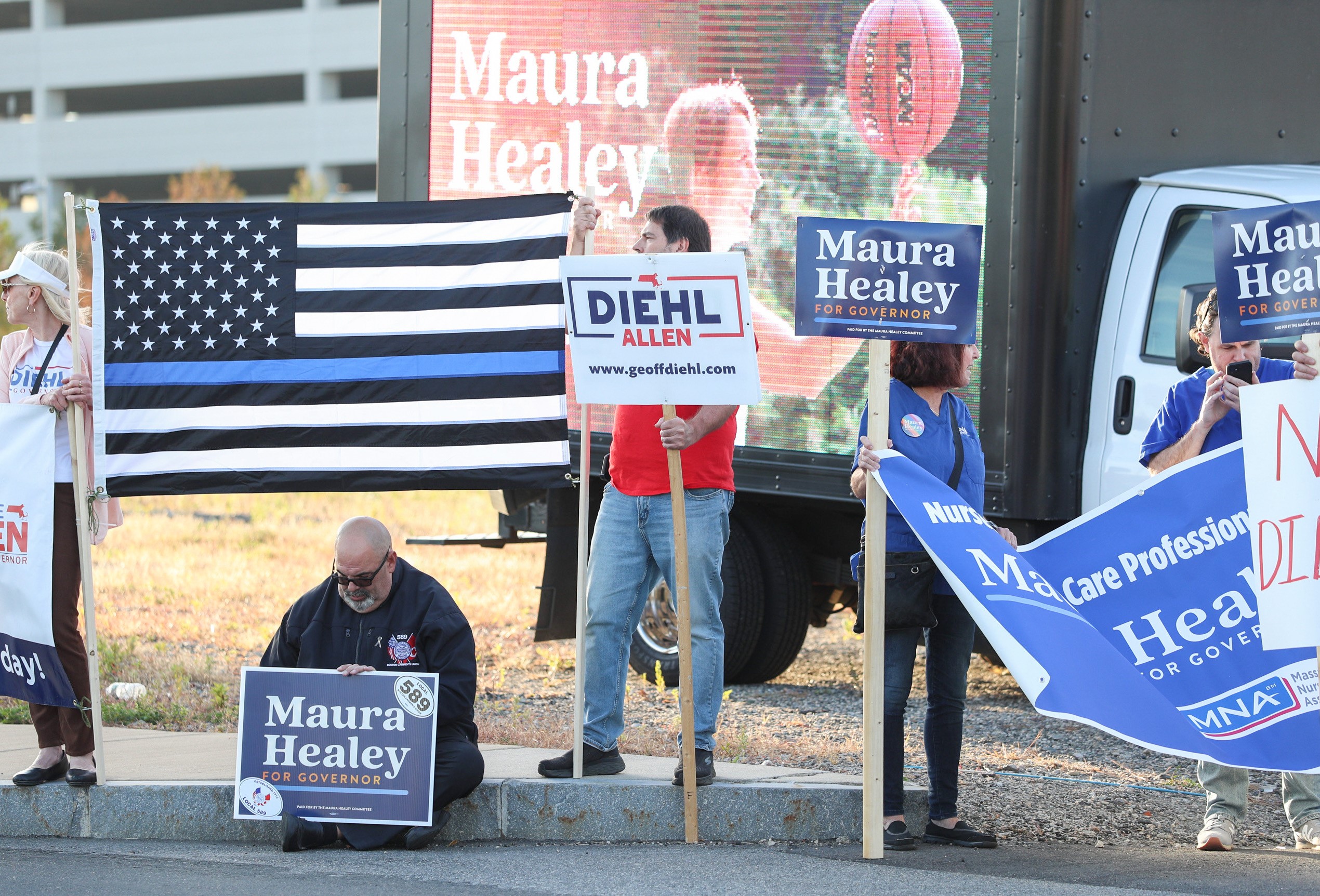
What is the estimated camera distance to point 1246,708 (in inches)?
199

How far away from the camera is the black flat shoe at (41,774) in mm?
5453

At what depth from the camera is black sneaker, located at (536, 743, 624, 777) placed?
5.42 meters

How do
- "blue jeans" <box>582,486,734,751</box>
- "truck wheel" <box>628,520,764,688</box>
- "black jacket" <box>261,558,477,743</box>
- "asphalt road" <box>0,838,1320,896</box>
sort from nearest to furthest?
1. "asphalt road" <box>0,838,1320,896</box>
2. "black jacket" <box>261,558,477,743</box>
3. "blue jeans" <box>582,486,734,751</box>
4. "truck wheel" <box>628,520,764,688</box>

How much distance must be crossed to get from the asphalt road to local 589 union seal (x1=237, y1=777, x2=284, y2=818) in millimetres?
131

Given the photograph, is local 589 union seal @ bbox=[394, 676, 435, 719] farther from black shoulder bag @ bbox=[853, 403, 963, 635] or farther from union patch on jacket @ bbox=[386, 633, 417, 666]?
black shoulder bag @ bbox=[853, 403, 963, 635]

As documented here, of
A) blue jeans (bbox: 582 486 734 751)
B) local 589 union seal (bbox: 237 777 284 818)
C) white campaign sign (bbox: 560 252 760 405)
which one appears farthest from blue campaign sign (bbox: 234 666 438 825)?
white campaign sign (bbox: 560 252 760 405)

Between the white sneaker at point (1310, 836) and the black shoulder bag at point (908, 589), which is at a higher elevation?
the black shoulder bag at point (908, 589)

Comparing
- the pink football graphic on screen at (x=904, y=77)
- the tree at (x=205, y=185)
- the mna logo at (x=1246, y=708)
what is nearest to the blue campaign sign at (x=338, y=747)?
the mna logo at (x=1246, y=708)

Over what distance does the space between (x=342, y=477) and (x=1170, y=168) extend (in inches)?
156

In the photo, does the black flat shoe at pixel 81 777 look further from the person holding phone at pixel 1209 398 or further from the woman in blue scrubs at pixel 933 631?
the person holding phone at pixel 1209 398

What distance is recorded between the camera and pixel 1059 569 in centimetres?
533

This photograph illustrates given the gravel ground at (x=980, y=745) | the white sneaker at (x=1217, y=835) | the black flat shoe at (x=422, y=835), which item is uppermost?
the white sneaker at (x=1217, y=835)

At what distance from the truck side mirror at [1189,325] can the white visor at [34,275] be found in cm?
407

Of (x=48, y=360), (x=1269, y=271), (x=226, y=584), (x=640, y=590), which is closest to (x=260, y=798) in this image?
(x=640, y=590)
